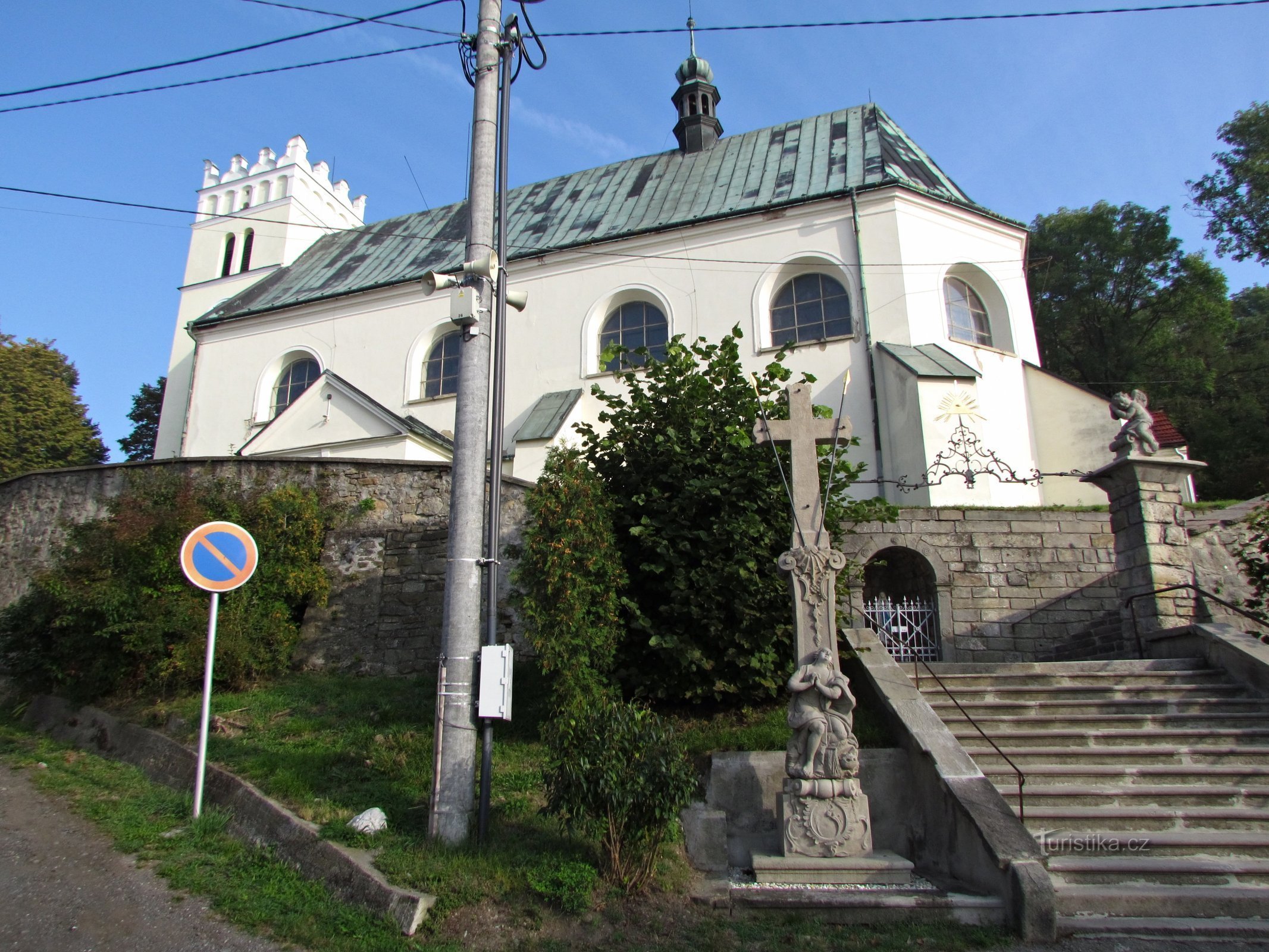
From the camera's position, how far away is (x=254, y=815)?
20.5 feet

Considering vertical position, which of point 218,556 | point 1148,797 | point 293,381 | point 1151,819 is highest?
point 293,381

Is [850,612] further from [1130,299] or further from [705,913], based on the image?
[1130,299]

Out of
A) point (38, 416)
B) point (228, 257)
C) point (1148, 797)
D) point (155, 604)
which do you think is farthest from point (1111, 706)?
point (38, 416)

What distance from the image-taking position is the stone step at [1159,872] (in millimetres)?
5562

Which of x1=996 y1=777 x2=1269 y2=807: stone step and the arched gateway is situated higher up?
the arched gateway

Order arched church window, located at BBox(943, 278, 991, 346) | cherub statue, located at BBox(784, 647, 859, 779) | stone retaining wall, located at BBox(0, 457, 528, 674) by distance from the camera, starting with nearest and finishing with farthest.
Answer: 1. cherub statue, located at BBox(784, 647, 859, 779)
2. stone retaining wall, located at BBox(0, 457, 528, 674)
3. arched church window, located at BBox(943, 278, 991, 346)

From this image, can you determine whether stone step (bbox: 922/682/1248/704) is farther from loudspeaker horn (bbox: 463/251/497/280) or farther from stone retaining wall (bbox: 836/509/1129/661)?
loudspeaker horn (bbox: 463/251/497/280)

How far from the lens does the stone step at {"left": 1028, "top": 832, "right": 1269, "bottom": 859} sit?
5.87m

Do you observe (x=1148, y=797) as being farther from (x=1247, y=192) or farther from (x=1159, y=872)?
(x=1247, y=192)

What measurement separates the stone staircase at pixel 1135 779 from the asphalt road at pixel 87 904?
15.6 ft

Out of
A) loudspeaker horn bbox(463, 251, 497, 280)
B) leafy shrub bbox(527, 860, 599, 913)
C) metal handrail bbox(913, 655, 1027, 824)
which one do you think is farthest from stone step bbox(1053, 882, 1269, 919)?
loudspeaker horn bbox(463, 251, 497, 280)

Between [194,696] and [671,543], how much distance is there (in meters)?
5.27

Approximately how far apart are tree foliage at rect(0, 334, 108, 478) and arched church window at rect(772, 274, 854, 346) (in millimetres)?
20657

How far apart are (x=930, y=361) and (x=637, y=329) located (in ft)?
19.9
